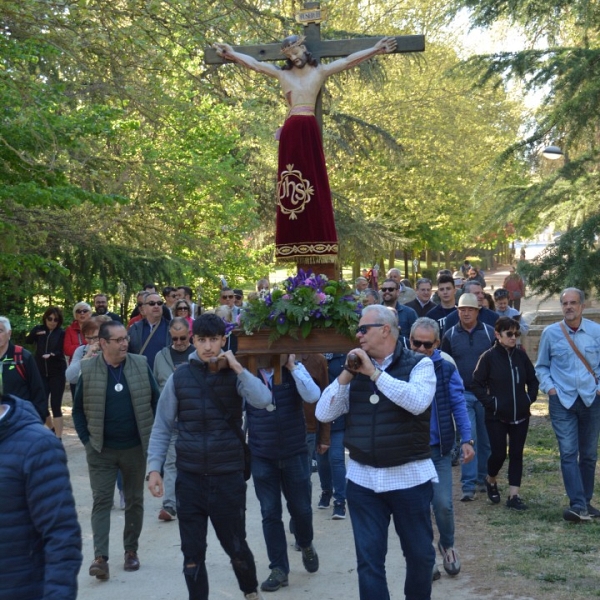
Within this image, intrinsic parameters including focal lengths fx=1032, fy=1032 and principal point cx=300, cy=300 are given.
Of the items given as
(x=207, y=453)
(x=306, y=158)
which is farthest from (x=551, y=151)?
(x=207, y=453)

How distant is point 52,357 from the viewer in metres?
14.2

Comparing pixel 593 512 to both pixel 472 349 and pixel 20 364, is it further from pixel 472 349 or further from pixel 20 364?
pixel 20 364

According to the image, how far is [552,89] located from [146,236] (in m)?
10.4

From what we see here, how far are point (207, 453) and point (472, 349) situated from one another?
17.5 ft

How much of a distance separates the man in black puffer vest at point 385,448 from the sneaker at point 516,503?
172 inches

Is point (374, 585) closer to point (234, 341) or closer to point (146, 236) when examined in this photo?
point (234, 341)

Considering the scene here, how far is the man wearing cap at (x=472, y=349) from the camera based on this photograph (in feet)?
37.1

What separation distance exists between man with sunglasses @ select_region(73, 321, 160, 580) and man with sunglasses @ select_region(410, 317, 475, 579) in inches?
93.0

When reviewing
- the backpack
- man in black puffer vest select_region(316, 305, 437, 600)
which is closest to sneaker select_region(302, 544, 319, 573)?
man in black puffer vest select_region(316, 305, 437, 600)

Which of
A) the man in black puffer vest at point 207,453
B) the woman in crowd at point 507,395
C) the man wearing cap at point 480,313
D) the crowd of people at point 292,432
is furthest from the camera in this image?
the man wearing cap at point 480,313

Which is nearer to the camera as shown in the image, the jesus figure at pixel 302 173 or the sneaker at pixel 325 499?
the jesus figure at pixel 302 173

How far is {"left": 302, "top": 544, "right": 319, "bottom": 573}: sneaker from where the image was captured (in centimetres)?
835

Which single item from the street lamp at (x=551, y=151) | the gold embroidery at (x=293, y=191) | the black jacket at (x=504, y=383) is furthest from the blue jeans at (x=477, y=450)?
the street lamp at (x=551, y=151)

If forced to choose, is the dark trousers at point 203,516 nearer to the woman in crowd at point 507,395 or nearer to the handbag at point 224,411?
the handbag at point 224,411
